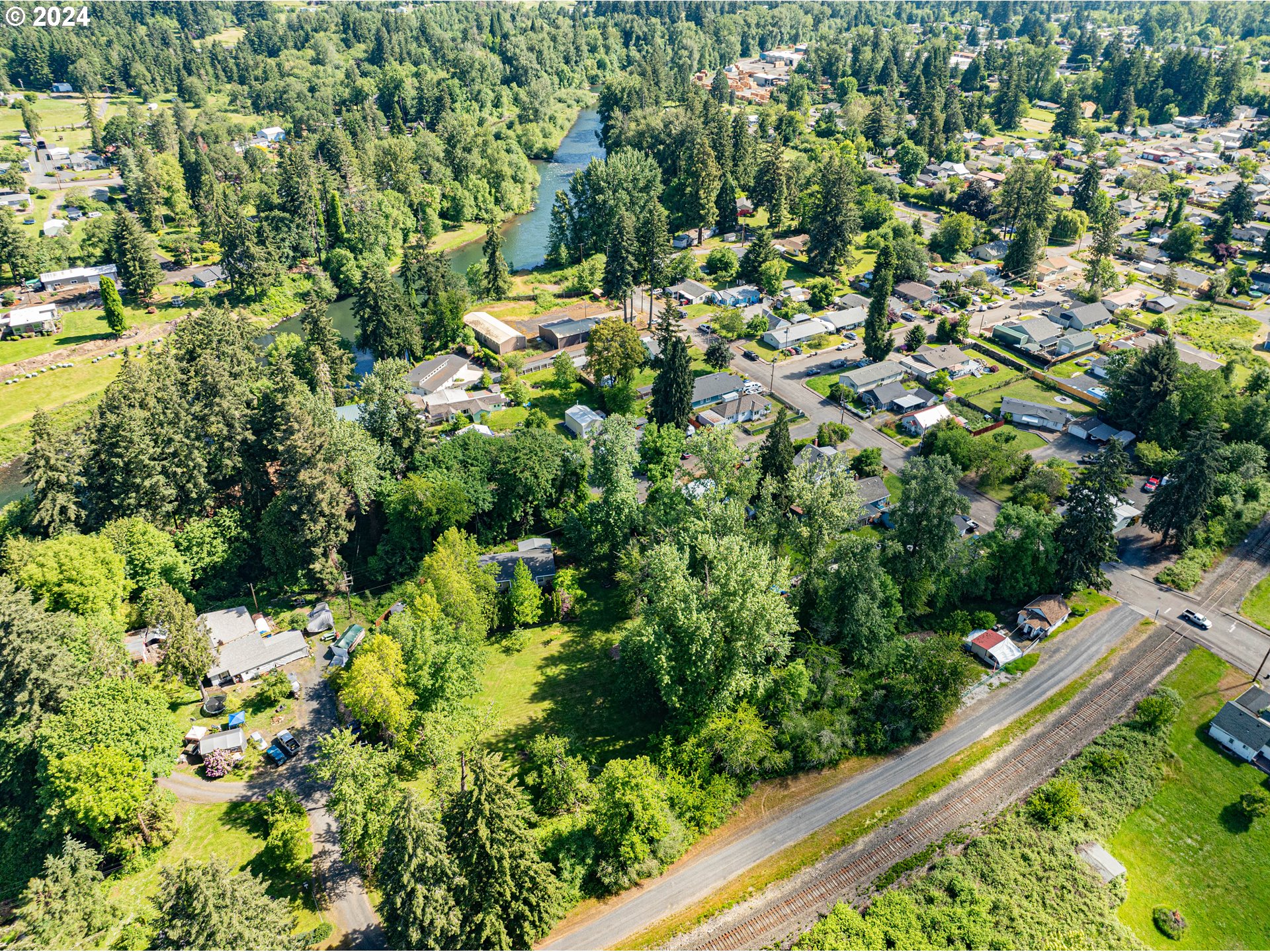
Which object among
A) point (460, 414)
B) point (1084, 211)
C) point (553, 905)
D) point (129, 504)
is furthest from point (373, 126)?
point (553, 905)

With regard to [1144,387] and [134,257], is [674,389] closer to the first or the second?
[1144,387]

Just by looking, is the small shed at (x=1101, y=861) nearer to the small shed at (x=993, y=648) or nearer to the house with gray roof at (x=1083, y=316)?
the small shed at (x=993, y=648)

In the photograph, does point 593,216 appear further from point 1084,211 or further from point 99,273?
point 1084,211

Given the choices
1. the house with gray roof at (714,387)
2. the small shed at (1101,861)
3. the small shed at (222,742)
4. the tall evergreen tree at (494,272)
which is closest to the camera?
the small shed at (1101,861)

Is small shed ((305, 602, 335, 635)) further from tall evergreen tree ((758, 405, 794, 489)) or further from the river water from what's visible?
the river water

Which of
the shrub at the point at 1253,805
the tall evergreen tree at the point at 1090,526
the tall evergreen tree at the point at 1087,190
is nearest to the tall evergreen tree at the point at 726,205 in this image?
the tall evergreen tree at the point at 1087,190

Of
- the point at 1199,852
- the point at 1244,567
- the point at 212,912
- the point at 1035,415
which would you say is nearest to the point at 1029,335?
the point at 1035,415
